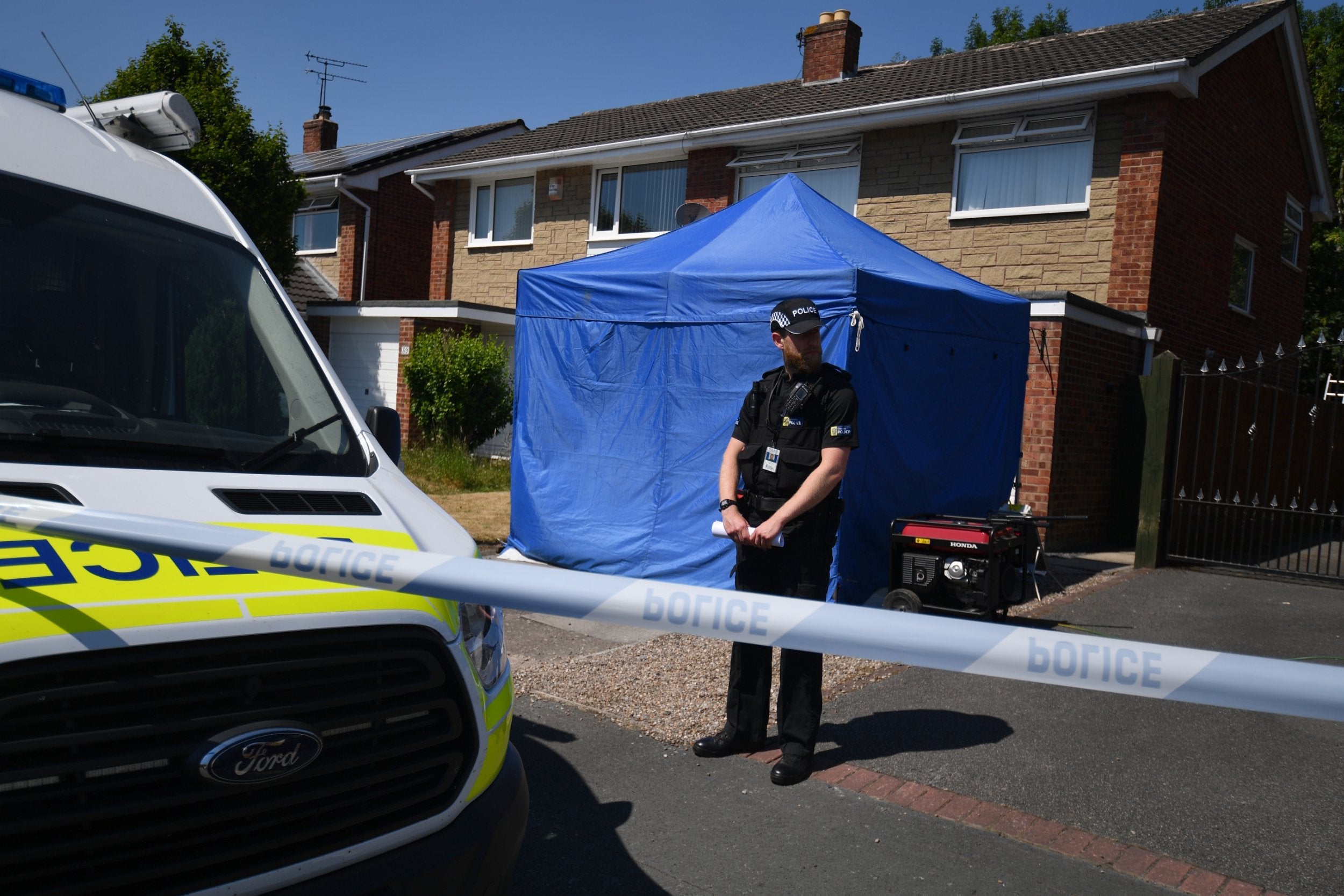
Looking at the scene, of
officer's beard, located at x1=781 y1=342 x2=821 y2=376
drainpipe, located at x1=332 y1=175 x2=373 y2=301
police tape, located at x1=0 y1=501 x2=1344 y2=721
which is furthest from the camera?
drainpipe, located at x1=332 y1=175 x2=373 y2=301

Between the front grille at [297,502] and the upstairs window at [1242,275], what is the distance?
1495cm

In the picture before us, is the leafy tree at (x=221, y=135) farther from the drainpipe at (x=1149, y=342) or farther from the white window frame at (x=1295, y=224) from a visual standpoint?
the white window frame at (x=1295, y=224)

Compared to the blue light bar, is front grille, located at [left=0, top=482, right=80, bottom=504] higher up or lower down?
lower down

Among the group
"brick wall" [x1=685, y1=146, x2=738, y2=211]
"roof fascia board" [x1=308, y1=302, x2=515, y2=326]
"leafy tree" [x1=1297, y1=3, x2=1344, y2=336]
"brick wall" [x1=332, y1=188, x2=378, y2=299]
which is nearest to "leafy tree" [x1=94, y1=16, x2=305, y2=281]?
"roof fascia board" [x1=308, y1=302, x2=515, y2=326]

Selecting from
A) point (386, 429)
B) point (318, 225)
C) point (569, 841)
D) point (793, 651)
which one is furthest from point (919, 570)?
point (318, 225)

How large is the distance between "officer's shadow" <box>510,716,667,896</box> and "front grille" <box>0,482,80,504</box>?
4.95ft

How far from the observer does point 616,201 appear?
56.6 feet

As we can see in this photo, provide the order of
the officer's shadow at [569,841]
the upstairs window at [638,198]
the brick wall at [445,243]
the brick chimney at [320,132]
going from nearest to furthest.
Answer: the officer's shadow at [569,841]
the upstairs window at [638,198]
the brick wall at [445,243]
the brick chimney at [320,132]

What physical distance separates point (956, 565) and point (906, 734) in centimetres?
217

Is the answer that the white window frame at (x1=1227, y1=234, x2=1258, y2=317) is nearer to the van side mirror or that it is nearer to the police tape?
the van side mirror

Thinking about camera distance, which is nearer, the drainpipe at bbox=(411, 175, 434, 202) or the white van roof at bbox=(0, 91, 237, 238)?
the white van roof at bbox=(0, 91, 237, 238)

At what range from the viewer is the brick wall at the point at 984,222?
1229cm

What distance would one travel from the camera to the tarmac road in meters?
3.39

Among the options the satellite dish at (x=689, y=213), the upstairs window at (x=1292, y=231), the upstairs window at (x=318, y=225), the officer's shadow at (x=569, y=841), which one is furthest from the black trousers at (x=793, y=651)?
the upstairs window at (x=318, y=225)
